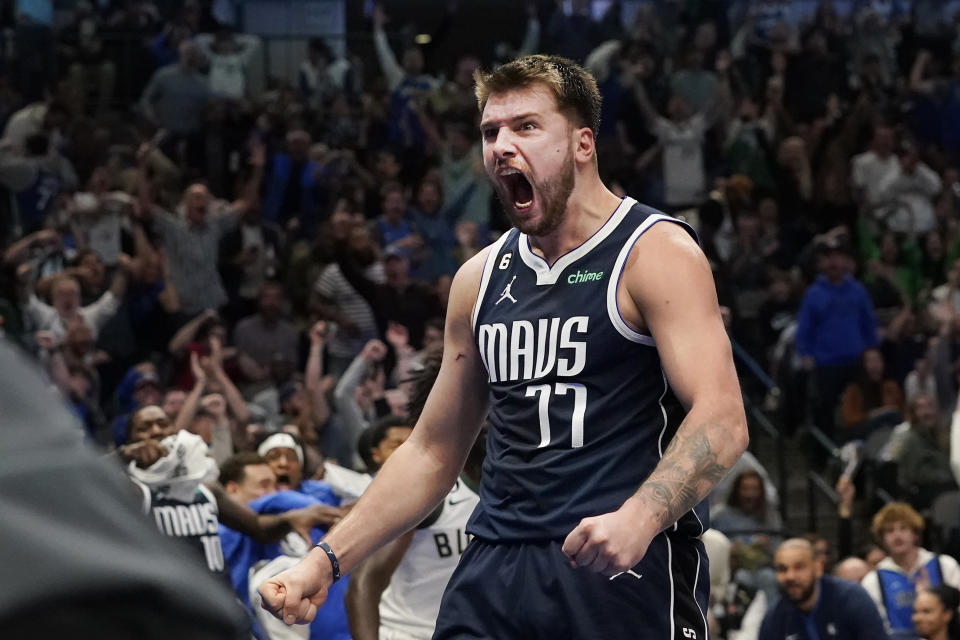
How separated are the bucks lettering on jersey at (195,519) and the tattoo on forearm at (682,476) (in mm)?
4080

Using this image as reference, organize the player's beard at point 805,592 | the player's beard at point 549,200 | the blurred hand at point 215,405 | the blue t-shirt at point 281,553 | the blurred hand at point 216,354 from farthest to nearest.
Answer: the blurred hand at point 216,354
the blurred hand at point 215,405
the player's beard at point 805,592
the blue t-shirt at point 281,553
the player's beard at point 549,200

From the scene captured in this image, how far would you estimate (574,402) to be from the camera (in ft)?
12.1

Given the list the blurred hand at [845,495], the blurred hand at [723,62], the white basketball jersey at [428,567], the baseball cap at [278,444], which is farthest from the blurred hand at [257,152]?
the white basketball jersey at [428,567]

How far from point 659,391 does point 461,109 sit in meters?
13.5

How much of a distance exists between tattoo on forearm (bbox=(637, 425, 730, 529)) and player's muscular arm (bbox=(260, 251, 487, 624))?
0.70m

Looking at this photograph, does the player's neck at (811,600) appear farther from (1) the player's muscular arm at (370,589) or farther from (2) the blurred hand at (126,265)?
(2) the blurred hand at (126,265)

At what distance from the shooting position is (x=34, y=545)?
2.93 feet

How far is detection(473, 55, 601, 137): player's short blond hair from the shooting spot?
3.83 meters

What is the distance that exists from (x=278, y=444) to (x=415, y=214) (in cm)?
603

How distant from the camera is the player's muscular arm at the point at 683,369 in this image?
11.1 feet

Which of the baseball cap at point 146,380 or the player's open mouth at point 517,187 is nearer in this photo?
the player's open mouth at point 517,187

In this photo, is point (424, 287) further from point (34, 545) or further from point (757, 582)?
point (34, 545)

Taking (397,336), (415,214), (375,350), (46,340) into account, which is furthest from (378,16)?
(46,340)

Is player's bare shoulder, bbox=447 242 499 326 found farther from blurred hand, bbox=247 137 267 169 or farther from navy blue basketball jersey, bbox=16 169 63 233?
blurred hand, bbox=247 137 267 169
